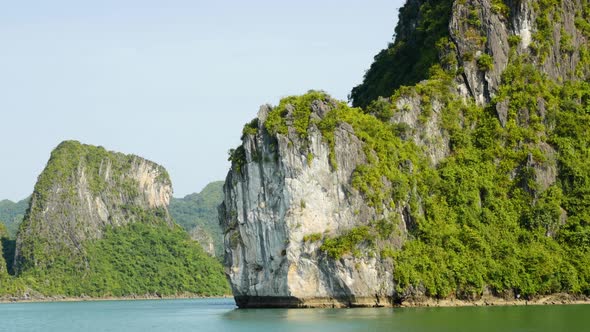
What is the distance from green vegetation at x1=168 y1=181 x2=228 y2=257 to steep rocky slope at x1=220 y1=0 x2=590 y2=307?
326ft

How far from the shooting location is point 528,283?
43.9 meters

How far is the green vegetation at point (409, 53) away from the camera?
54969 millimetres

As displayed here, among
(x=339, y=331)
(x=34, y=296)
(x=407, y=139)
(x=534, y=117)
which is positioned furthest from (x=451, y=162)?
(x=34, y=296)

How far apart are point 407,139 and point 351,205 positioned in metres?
6.78

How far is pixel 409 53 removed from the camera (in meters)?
59.8

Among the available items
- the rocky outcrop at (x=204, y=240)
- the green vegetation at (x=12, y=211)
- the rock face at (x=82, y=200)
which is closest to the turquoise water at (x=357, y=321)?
the rock face at (x=82, y=200)

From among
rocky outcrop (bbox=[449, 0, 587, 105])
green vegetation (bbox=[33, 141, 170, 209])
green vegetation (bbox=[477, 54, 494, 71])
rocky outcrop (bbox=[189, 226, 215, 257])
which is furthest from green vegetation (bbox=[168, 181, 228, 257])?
green vegetation (bbox=[477, 54, 494, 71])

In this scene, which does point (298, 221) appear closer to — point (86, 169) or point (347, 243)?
point (347, 243)

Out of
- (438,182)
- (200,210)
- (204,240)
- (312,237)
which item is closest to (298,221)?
(312,237)

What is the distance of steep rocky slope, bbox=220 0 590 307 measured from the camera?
43.0 m

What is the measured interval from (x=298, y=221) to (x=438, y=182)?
27.5ft

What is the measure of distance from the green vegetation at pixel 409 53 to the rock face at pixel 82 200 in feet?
142

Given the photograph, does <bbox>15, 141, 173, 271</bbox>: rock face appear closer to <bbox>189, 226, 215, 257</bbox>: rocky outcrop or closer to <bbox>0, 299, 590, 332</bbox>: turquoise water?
<bbox>189, 226, 215, 257</bbox>: rocky outcrop

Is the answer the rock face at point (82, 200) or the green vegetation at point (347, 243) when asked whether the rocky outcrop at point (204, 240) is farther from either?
the green vegetation at point (347, 243)
